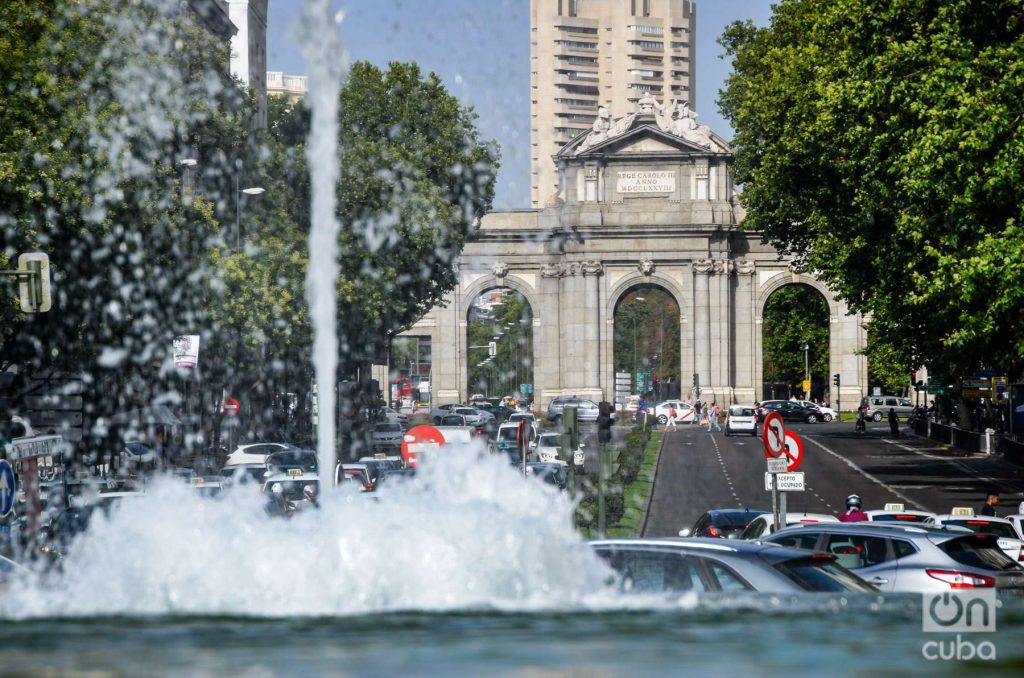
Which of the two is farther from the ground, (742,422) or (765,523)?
(742,422)

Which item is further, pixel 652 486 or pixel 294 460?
pixel 652 486

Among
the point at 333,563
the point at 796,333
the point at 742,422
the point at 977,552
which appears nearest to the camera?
the point at 333,563

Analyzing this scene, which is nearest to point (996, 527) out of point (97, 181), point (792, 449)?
point (792, 449)

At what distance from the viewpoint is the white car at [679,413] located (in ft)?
279

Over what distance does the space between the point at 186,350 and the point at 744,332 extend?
56.1 m

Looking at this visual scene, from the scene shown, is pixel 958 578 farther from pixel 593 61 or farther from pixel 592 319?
pixel 593 61

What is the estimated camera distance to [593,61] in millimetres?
193125

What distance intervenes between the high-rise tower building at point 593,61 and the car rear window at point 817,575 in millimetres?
180291

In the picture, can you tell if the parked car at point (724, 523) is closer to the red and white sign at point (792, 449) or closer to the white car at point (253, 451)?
the red and white sign at point (792, 449)

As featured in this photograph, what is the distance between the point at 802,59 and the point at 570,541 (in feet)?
119

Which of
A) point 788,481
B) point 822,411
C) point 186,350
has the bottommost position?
point 822,411

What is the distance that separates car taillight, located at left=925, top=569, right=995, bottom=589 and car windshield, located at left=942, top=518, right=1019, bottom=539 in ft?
21.3

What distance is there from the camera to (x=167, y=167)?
126 feet

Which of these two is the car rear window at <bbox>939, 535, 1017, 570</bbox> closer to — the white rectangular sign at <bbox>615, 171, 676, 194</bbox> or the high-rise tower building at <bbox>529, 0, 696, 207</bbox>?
the white rectangular sign at <bbox>615, 171, 676, 194</bbox>
